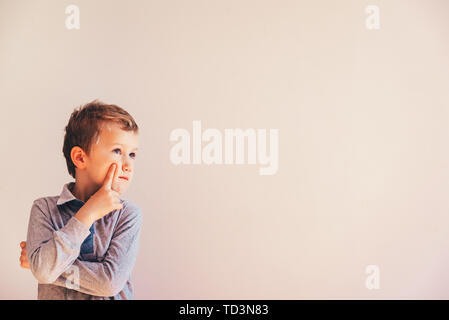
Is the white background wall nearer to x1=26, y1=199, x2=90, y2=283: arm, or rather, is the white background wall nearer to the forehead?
the forehead

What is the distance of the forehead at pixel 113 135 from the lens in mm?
1229

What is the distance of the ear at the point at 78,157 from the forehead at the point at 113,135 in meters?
0.08

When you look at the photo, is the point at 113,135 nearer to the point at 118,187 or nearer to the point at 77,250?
the point at 118,187

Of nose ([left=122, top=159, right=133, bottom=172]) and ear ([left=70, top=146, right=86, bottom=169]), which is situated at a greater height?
ear ([left=70, top=146, right=86, bottom=169])

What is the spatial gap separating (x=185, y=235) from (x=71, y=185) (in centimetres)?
44

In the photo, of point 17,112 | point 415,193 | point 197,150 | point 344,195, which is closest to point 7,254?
point 17,112

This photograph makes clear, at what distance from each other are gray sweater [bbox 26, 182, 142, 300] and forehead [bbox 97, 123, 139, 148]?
21 cm

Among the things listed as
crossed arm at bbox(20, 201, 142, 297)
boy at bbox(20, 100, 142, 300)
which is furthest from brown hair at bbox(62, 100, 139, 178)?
crossed arm at bbox(20, 201, 142, 297)

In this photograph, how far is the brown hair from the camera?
124 cm

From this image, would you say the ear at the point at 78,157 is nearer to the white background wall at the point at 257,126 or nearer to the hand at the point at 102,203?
the hand at the point at 102,203

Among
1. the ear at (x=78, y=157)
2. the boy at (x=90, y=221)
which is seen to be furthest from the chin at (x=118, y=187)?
the ear at (x=78, y=157)

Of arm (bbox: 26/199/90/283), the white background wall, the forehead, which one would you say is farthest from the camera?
the white background wall

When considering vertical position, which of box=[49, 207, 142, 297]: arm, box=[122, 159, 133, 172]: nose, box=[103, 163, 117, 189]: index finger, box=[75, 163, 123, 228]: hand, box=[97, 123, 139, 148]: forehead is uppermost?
box=[97, 123, 139, 148]: forehead

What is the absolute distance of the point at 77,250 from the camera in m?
1.13
